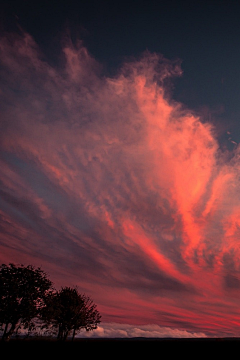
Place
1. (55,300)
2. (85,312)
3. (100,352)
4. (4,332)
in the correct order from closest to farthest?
(100,352) < (4,332) < (55,300) < (85,312)

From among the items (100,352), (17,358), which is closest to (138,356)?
(100,352)

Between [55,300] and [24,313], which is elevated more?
[55,300]

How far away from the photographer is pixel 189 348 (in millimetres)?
12758

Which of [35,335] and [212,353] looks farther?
[35,335]

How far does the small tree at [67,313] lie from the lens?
63.0m

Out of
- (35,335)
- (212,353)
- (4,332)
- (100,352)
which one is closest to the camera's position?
(212,353)

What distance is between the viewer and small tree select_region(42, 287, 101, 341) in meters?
63.0

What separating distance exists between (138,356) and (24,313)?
5776cm

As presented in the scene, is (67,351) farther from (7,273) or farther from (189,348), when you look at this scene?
(7,273)

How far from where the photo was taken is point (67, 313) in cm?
6938

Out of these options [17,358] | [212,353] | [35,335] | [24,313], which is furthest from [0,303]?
[212,353]

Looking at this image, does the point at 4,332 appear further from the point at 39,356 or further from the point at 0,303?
the point at 39,356

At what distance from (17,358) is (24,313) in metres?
55.2

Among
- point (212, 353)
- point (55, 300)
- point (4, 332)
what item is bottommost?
point (4, 332)
